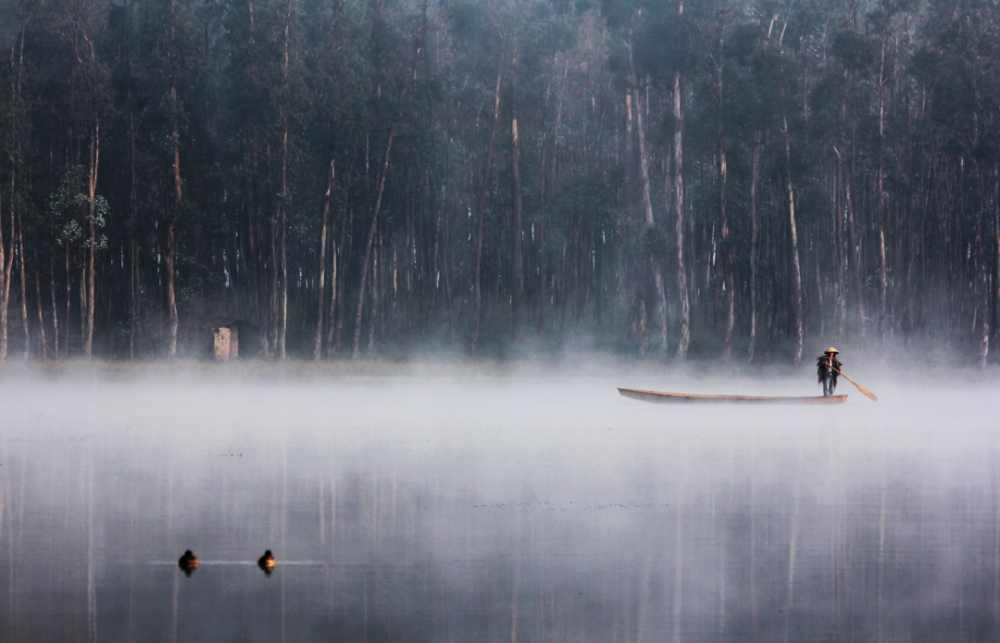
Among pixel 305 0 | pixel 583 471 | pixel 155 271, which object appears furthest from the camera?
pixel 305 0

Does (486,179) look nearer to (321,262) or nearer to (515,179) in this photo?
(515,179)

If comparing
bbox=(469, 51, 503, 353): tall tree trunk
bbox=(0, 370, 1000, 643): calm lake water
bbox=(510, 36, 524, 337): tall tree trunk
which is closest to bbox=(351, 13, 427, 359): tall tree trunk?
bbox=(469, 51, 503, 353): tall tree trunk

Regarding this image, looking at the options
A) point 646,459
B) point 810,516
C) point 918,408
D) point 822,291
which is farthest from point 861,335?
point 810,516

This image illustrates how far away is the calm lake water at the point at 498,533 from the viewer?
6441 mm

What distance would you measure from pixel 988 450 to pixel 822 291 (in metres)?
32.2

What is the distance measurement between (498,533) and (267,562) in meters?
2.21

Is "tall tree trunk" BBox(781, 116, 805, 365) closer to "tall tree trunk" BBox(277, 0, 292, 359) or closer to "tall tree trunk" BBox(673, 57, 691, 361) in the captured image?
"tall tree trunk" BBox(673, 57, 691, 361)

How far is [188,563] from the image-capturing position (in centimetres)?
770

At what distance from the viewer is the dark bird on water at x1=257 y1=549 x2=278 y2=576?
25.2 ft

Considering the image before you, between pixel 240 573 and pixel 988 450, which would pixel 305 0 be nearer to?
pixel 988 450

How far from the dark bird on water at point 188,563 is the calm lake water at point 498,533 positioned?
0.10 m

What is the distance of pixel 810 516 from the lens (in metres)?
10.2

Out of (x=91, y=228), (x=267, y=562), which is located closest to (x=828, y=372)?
(x=267, y=562)

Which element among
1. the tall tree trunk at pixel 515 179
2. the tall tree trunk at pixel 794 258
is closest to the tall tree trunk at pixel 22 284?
the tall tree trunk at pixel 515 179
